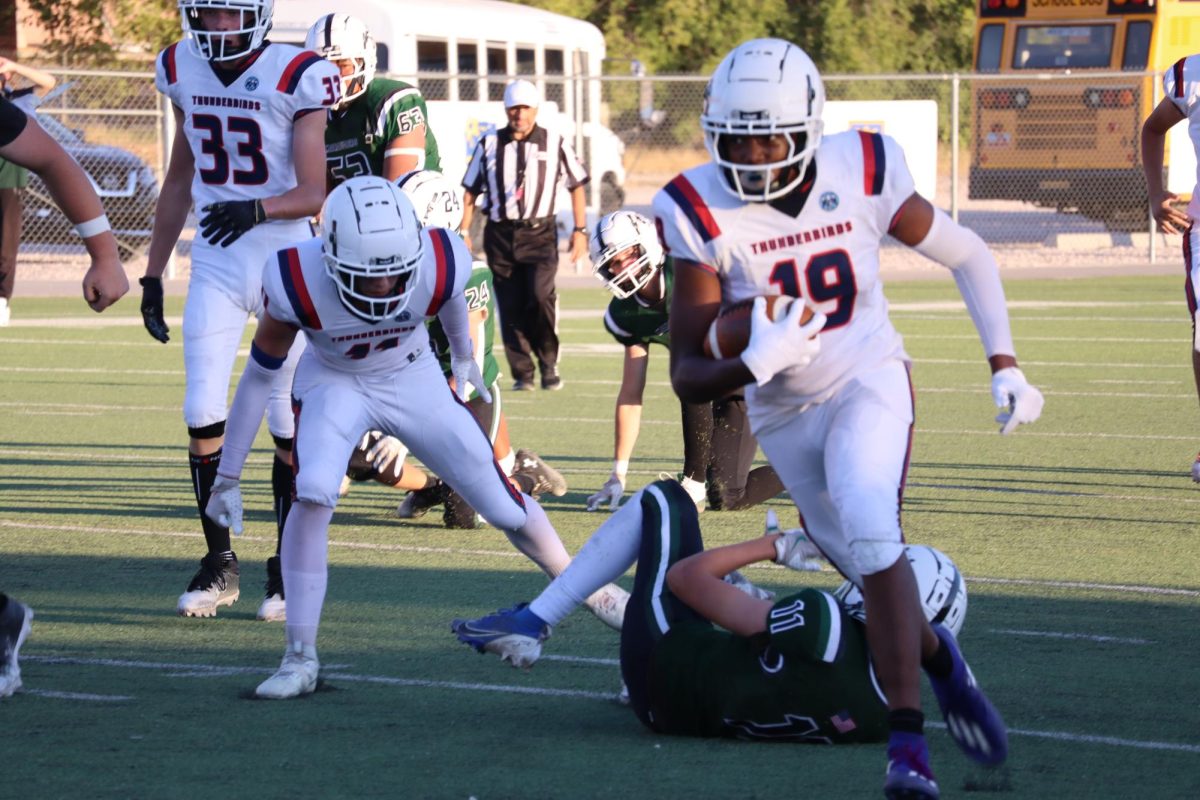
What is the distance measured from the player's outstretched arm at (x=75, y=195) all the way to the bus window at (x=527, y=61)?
20.8m

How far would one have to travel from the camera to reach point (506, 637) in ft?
15.7

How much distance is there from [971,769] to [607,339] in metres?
11.6

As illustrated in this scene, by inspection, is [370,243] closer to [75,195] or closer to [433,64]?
[75,195]

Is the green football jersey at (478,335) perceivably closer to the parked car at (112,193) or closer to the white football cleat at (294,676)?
the white football cleat at (294,676)

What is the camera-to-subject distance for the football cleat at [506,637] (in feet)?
15.7

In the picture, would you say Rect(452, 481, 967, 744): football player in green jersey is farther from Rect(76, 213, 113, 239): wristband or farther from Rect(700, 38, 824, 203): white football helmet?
Rect(76, 213, 113, 239): wristband

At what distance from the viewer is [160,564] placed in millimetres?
7078

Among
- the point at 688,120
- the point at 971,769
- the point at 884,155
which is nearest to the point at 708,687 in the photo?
the point at 971,769

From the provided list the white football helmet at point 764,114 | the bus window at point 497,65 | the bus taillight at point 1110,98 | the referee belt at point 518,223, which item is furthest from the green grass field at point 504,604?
the bus window at point 497,65

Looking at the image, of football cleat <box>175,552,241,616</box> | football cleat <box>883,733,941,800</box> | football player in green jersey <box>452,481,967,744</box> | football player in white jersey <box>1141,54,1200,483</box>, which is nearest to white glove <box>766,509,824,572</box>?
football player in green jersey <box>452,481,967,744</box>

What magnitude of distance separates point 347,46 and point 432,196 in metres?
0.69

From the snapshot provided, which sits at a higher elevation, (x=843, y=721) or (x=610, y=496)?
(x=843, y=721)

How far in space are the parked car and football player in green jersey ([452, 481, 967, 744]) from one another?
1771 centimetres

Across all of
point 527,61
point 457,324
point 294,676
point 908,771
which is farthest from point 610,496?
point 527,61
